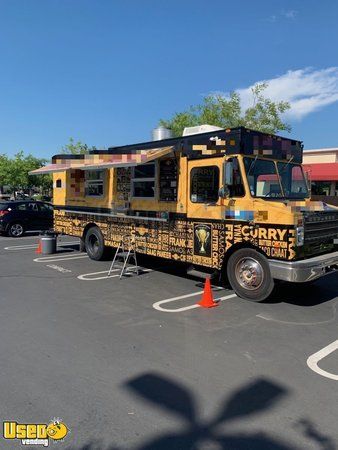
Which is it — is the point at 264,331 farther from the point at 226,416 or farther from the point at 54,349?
the point at 54,349

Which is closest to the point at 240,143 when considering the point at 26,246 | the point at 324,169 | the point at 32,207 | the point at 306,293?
the point at 306,293

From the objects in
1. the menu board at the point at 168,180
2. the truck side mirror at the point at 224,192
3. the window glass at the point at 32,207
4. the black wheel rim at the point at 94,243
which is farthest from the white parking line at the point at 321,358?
the window glass at the point at 32,207

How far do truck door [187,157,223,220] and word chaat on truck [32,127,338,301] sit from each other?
18 millimetres

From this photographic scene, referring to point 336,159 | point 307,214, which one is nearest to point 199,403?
point 307,214

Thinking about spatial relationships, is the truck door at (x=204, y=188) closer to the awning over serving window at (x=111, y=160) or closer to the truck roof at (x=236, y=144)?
the truck roof at (x=236, y=144)

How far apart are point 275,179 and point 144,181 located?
300cm

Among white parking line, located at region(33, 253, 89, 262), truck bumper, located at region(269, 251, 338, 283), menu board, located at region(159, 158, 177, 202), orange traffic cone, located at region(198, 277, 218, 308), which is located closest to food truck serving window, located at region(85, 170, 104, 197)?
white parking line, located at region(33, 253, 89, 262)

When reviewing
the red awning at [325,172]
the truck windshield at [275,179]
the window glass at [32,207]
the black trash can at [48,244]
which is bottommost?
the black trash can at [48,244]

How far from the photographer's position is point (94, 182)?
35.0 ft

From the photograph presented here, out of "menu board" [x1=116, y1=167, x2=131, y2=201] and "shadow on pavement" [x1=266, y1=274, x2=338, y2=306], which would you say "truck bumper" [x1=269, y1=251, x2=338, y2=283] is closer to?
"shadow on pavement" [x1=266, y1=274, x2=338, y2=306]

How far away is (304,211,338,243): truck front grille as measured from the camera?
252 inches

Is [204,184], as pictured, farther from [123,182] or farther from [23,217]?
[23,217]

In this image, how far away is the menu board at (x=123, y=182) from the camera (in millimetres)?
9438

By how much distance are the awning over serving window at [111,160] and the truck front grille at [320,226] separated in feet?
10.3
